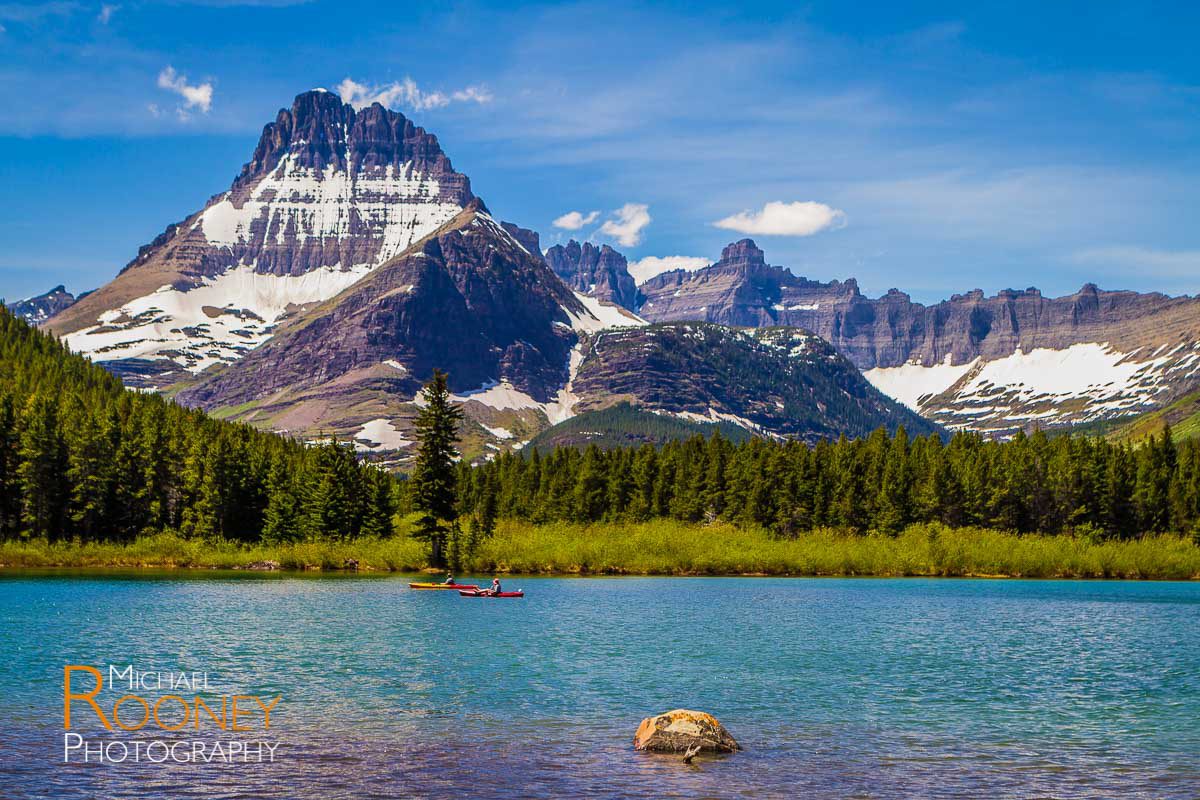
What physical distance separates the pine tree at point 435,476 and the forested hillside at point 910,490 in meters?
53.1

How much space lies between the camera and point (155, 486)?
13000cm

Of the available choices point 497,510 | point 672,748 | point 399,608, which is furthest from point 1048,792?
point 497,510

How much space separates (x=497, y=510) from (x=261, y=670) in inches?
5617

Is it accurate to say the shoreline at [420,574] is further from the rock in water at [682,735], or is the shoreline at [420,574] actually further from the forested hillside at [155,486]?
the rock in water at [682,735]

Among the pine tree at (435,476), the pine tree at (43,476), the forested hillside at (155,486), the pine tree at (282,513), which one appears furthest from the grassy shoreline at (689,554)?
the pine tree at (43,476)

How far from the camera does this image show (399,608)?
74.6 meters

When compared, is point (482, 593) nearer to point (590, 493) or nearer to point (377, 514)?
point (377, 514)

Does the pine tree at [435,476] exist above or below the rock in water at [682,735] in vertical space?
above

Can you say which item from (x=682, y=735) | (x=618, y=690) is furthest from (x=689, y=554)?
(x=682, y=735)

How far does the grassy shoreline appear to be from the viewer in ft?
383

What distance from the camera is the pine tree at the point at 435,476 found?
11175 cm

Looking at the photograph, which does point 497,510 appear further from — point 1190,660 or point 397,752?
point 397,752

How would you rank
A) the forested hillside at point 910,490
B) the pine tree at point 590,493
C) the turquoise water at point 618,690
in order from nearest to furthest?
the turquoise water at point 618,690 < the forested hillside at point 910,490 < the pine tree at point 590,493

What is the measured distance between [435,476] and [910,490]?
74.9 m
